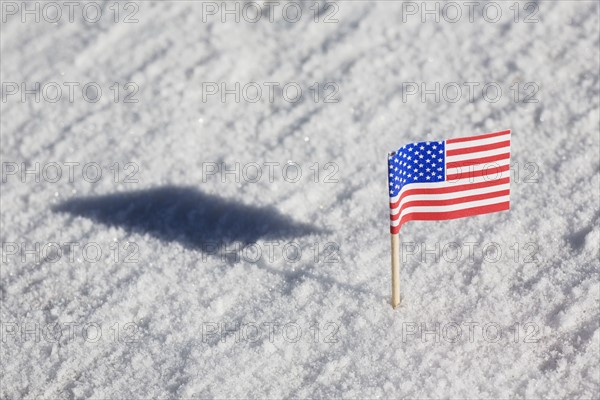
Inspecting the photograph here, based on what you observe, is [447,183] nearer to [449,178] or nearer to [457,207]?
[449,178]

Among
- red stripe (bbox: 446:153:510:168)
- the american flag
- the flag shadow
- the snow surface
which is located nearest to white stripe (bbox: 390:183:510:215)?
the american flag

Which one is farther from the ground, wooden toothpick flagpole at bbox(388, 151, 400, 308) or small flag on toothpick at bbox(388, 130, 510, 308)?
small flag on toothpick at bbox(388, 130, 510, 308)

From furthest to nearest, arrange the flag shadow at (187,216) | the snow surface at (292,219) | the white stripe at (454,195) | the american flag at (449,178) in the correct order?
the flag shadow at (187,216) → the snow surface at (292,219) → the white stripe at (454,195) → the american flag at (449,178)

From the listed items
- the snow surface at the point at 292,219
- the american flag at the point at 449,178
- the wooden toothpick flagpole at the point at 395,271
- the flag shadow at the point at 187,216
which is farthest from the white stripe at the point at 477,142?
the flag shadow at the point at 187,216

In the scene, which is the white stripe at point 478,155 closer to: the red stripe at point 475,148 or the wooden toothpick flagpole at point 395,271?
the red stripe at point 475,148

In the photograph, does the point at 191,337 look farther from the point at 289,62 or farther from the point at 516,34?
the point at 516,34

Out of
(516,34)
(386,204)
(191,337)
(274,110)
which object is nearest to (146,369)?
(191,337)

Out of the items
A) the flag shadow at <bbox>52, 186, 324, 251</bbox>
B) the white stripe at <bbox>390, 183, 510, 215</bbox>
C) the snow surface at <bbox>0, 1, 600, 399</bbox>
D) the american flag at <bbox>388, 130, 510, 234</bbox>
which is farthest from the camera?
the flag shadow at <bbox>52, 186, 324, 251</bbox>

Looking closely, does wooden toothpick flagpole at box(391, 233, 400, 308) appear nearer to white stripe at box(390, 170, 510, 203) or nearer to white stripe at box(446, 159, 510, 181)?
white stripe at box(390, 170, 510, 203)
